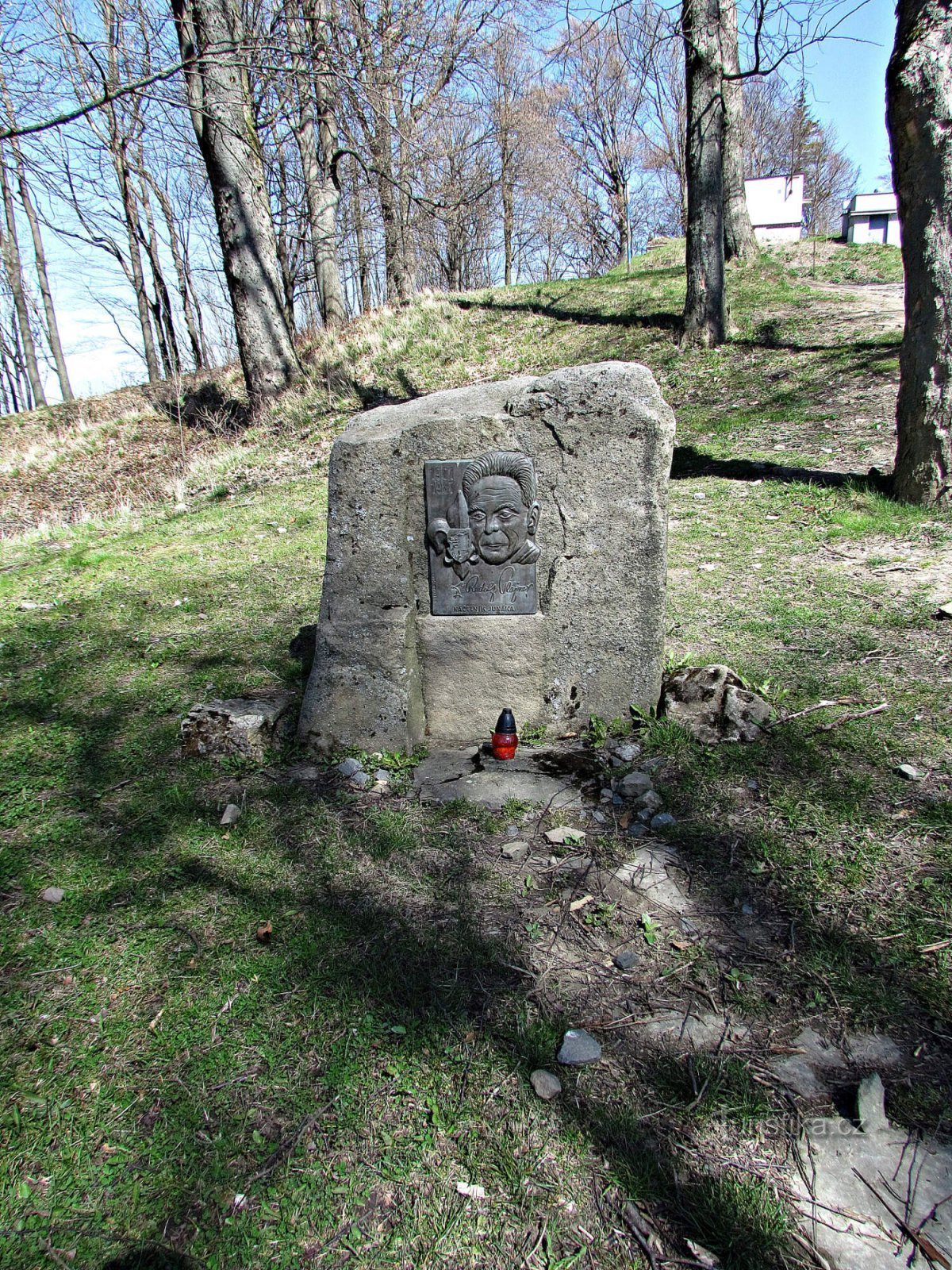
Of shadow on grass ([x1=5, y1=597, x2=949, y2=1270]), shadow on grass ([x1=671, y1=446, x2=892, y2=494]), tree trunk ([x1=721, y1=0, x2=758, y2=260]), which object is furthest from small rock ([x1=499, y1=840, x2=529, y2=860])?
tree trunk ([x1=721, y1=0, x2=758, y2=260])

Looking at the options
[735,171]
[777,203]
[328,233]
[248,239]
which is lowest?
[248,239]

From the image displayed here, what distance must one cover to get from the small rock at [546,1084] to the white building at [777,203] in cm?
3069

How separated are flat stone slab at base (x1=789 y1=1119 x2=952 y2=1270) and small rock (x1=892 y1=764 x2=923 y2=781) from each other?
148 cm

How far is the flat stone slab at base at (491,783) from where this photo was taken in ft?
10.3

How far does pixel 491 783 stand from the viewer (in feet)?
10.8

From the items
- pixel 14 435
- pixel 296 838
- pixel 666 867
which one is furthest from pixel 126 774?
pixel 14 435

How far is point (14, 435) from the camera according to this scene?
631 inches

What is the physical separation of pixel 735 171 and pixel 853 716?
12.7m

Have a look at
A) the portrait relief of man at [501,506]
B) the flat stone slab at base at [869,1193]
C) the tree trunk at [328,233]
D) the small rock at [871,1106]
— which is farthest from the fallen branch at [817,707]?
the tree trunk at [328,233]

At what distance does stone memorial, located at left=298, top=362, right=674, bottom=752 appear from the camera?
3.24 metres

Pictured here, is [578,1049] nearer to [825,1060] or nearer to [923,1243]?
[825,1060]

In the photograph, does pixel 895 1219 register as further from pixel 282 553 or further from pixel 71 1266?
pixel 282 553

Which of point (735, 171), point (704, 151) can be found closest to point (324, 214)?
point (735, 171)
